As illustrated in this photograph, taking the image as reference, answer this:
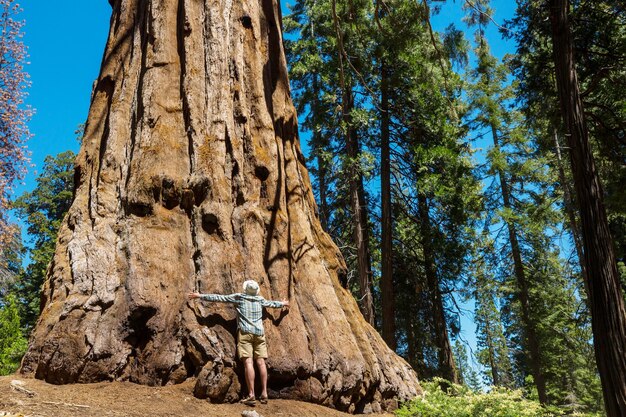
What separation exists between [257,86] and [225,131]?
114 centimetres

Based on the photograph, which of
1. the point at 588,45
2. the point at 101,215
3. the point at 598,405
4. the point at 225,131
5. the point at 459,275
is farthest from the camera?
the point at 598,405

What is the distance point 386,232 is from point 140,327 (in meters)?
10.5

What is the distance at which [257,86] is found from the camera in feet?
25.8

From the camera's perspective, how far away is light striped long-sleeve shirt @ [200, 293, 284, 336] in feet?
18.9

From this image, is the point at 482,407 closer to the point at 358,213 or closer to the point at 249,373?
the point at 249,373

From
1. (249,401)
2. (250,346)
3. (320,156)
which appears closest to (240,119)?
(250,346)

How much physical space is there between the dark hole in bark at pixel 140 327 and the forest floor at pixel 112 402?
1.55ft

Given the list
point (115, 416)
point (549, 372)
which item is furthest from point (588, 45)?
point (549, 372)

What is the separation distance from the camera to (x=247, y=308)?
229 inches

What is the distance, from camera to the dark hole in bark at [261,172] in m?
7.25

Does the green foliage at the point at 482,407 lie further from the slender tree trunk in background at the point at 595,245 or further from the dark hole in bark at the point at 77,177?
the dark hole in bark at the point at 77,177

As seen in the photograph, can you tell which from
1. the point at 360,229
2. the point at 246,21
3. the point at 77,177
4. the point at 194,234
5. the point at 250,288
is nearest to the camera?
the point at 250,288

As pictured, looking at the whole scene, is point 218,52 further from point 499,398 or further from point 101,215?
point 499,398

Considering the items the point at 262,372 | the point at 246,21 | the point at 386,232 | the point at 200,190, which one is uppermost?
the point at 246,21
